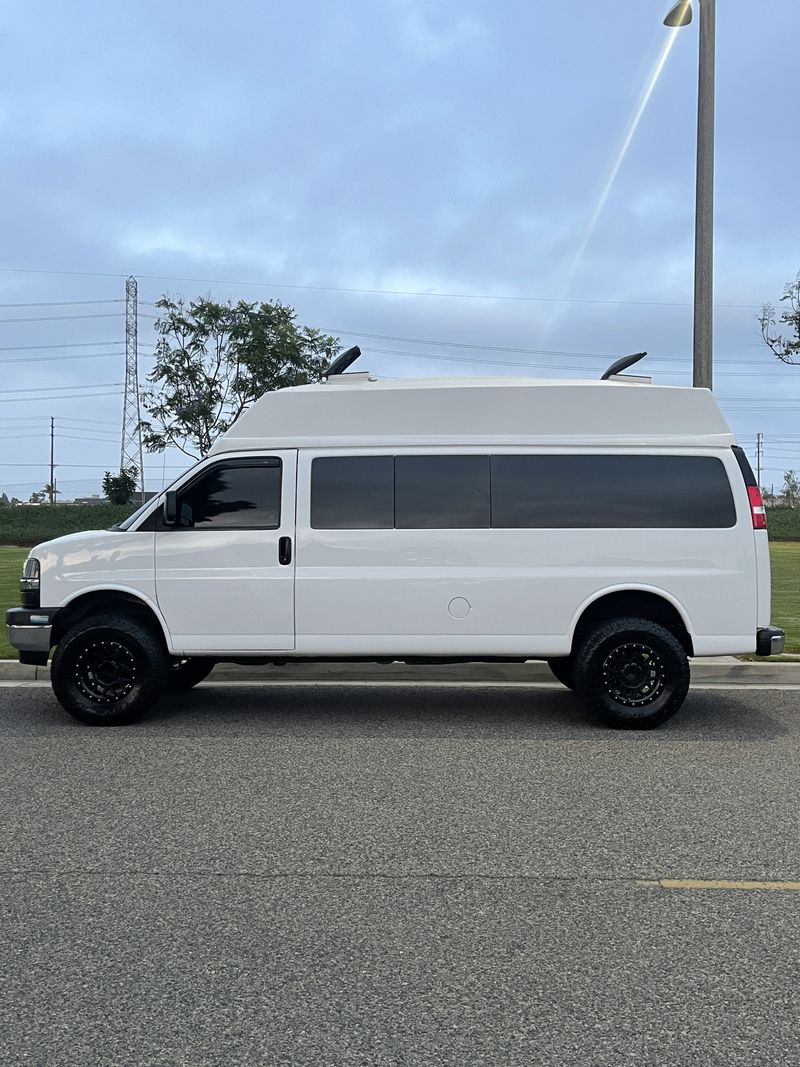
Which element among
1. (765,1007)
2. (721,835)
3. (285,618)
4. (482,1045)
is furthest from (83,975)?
(285,618)

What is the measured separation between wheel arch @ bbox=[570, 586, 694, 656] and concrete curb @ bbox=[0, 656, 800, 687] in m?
1.84

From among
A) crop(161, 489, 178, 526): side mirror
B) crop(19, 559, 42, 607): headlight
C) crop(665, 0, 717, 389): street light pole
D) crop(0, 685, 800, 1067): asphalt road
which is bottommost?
crop(0, 685, 800, 1067): asphalt road

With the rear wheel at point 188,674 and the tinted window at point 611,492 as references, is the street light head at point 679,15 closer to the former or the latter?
the tinted window at point 611,492

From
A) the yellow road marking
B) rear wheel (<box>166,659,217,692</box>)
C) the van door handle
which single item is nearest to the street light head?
the van door handle

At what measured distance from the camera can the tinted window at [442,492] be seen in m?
7.68

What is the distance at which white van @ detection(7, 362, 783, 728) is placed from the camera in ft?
24.8

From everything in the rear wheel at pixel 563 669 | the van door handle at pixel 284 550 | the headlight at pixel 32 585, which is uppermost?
the van door handle at pixel 284 550

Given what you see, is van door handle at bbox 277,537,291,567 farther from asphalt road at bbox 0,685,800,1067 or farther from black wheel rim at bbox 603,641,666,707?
black wheel rim at bbox 603,641,666,707

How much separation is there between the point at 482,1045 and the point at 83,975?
140cm

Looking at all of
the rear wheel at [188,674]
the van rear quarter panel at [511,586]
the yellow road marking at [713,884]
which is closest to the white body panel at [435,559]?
the van rear quarter panel at [511,586]

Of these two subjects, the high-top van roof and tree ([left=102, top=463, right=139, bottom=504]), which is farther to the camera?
tree ([left=102, top=463, right=139, bottom=504])

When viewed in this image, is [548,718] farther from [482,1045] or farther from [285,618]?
[482,1045]

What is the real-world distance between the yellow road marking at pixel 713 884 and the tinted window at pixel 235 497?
14.2 feet

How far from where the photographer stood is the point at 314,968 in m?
3.45
